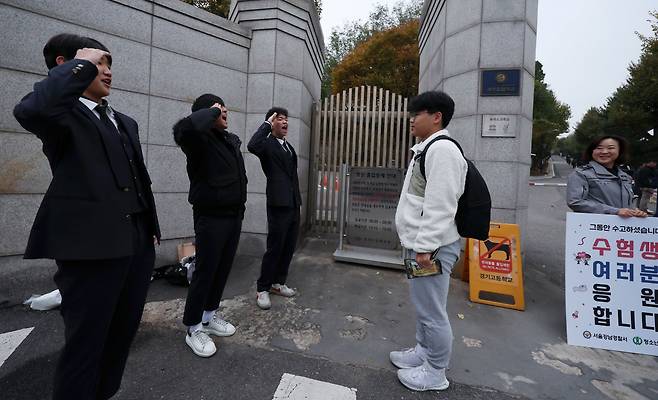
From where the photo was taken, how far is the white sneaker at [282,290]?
12.3 ft

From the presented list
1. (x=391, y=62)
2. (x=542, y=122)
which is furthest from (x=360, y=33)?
(x=542, y=122)

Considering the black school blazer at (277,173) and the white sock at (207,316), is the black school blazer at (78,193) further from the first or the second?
the black school blazer at (277,173)

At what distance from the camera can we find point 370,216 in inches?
200

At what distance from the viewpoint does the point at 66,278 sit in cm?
151

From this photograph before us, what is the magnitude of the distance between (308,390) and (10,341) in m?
2.47

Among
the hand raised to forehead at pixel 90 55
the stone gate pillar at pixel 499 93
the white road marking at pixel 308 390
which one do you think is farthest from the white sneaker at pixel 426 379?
the stone gate pillar at pixel 499 93

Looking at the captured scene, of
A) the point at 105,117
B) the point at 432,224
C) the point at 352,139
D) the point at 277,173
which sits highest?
the point at 352,139

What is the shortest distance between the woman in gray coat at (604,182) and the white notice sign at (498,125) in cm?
120

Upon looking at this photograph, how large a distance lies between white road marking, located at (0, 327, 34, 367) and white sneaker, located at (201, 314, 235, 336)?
1.39 meters

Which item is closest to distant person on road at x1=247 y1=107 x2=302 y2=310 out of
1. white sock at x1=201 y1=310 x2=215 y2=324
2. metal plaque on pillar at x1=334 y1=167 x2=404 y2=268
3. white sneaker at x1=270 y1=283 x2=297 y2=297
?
white sneaker at x1=270 y1=283 x2=297 y2=297

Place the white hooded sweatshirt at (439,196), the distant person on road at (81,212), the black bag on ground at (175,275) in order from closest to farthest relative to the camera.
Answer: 1. the distant person on road at (81,212)
2. the white hooded sweatshirt at (439,196)
3. the black bag on ground at (175,275)

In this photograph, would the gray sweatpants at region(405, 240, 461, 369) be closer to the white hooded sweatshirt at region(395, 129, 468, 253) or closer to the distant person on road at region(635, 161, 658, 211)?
the white hooded sweatshirt at region(395, 129, 468, 253)

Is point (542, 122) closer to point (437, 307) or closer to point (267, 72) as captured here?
point (267, 72)

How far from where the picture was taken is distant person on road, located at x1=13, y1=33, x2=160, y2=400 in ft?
4.68
